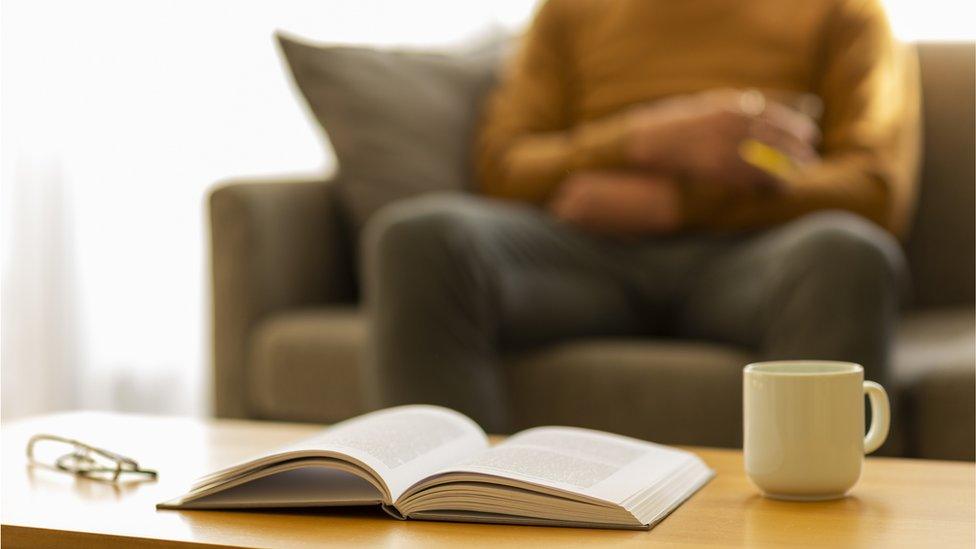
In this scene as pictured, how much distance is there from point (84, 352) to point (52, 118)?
1.94ft

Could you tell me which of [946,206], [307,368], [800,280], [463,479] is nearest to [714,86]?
[946,206]

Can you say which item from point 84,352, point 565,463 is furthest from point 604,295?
point 84,352

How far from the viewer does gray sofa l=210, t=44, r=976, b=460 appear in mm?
1353

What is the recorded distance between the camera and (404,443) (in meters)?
0.83

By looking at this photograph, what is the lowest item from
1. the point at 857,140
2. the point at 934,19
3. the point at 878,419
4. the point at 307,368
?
the point at 307,368

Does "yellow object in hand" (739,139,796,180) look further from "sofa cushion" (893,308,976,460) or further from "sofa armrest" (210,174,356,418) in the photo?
"sofa armrest" (210,174,356,418)

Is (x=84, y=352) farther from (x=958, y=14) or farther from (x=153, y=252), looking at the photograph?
(x=958, y=14)

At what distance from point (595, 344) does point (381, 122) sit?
2.24ft

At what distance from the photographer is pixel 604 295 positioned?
1.61 m

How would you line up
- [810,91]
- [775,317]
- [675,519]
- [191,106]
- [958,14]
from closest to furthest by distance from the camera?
[675,519] < [775,317] < [810,91] < [958,14] < [191,106]

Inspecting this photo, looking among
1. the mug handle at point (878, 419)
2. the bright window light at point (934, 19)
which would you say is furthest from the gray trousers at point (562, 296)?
the bright window light at point (934, 19)

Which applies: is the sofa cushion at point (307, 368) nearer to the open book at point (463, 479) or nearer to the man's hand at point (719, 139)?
the man's hand at point (719, 139)

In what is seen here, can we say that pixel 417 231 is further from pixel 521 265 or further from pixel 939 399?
pixel 939 399

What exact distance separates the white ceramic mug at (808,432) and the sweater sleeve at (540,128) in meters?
1.01
